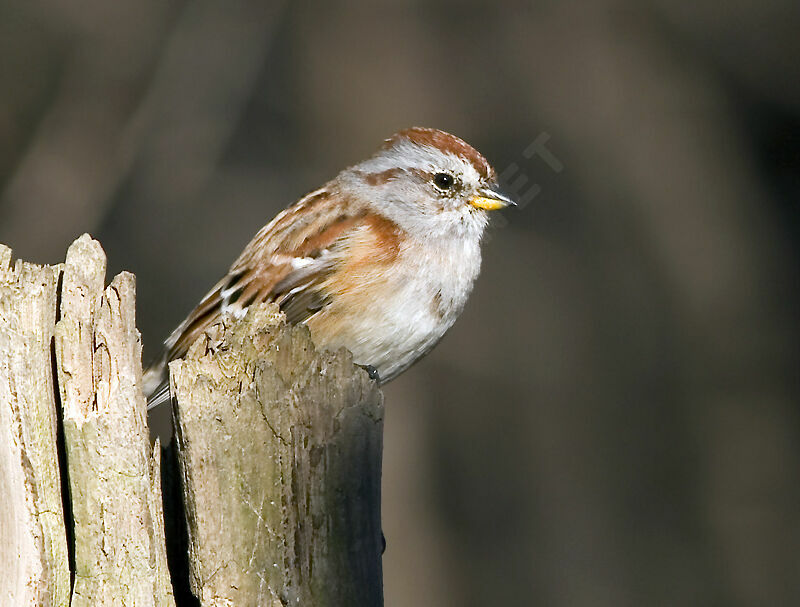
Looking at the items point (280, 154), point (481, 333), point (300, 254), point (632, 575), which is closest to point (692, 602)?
point (632, 575)

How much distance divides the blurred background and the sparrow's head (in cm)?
239

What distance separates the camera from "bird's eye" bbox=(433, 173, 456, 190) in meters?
3.87

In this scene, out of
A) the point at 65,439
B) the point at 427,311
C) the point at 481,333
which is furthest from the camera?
the point at 481,333

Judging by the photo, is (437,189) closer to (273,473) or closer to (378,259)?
(378,259)

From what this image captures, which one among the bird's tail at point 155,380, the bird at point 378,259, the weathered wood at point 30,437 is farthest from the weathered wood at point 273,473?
the bird's tail at point 155,380

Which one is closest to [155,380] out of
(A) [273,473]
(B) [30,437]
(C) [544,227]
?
(B) [30,437]

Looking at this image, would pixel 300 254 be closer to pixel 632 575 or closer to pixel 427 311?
pixel 427 311

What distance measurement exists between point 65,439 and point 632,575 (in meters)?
5.20

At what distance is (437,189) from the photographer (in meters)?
3.87

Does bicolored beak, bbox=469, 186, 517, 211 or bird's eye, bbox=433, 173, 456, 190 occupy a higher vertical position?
bird's eye, bbox=433, 173, 456, 190

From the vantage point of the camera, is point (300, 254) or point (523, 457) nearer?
point (300, 254)

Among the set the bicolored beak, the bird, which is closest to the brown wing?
the bird

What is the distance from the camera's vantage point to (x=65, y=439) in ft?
6.83

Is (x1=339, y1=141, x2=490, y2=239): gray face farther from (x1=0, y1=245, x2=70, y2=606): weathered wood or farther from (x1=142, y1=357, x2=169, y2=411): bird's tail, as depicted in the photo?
(x1=0, y1=245, x2=70, y2=606): weathered wood
